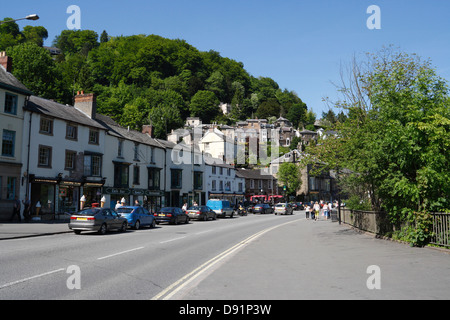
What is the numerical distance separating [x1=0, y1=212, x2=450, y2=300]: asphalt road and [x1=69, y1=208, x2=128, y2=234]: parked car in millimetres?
4857

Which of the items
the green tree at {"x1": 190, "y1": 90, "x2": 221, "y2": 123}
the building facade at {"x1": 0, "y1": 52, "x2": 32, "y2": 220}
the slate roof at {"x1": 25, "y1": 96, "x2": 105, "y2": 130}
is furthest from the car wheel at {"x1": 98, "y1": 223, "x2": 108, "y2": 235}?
the green tree at {"x1": 190, "y1": 90, "x2": 221, "y2": 123}

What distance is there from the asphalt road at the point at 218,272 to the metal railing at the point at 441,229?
2.57ft

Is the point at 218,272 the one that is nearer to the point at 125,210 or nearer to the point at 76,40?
the point at 125,210

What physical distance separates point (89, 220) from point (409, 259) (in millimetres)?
15405

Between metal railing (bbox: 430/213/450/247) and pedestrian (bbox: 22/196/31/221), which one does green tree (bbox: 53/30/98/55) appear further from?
metal railing (bbox: 430/213/450/247)

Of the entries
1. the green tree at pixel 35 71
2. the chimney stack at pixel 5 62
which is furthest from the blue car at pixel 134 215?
the green tree at pixel 35 71

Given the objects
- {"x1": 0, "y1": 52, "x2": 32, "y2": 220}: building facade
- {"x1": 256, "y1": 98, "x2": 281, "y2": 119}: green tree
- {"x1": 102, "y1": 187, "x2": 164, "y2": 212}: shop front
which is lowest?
{"x1": 102, "y1": 187, "x2": 164, "y2": 212}: shop front

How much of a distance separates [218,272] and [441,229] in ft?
29.9

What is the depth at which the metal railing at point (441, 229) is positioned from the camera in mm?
13217

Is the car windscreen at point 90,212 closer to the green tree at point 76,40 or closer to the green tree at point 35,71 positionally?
A: the green tree at point 35,71

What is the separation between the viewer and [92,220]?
65.1ft

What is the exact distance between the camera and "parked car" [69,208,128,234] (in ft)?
65.2

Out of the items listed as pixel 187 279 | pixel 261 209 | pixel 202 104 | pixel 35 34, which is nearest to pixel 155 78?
pixel 202 104
